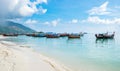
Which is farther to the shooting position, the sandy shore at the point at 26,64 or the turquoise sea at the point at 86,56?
the turquoise sea at the point at 86,56

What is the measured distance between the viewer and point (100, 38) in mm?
77875

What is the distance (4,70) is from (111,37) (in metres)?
70.4

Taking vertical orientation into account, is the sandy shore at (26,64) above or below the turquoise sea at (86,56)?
above

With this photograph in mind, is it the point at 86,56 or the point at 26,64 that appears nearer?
the point at 26,64

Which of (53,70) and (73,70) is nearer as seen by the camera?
(53,70)

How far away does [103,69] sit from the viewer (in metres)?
16.8

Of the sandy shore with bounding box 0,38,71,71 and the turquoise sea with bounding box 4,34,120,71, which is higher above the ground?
the sandy shore with bounding box 0,38,71,71

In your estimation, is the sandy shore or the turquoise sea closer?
the sandy shore

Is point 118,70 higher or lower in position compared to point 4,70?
lower

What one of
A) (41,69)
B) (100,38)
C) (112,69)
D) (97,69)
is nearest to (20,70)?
(41,69)

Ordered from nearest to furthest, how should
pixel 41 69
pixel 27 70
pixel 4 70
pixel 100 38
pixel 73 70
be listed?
pixel 4 70 < pixel 27 70 < pixel 41 69 < pixel 73 70 < pixel 100 38

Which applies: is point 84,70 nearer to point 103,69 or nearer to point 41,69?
point 103,69

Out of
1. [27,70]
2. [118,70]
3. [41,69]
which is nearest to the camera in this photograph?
[27,70]

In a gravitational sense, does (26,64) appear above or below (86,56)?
Result: above
